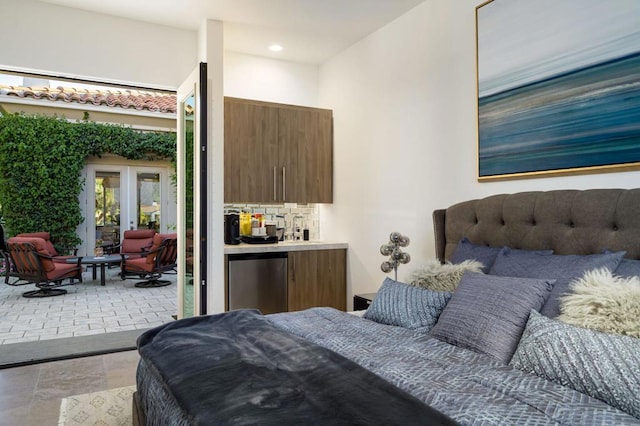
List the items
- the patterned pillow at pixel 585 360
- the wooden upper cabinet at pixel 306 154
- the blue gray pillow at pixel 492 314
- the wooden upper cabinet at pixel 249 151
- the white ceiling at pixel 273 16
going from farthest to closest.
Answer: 1. the wooden upper cabinet at pixel 306 154
2. the wooden upper cabinet at pixel 249 151
3. the white ceiling at pixel 273 16
4. the blue gray pillow at pixel 492 314
5. the patterned pillow at pixel 585 360

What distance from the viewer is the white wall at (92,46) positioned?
3721 mm

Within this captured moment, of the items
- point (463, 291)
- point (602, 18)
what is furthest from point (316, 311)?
point (602, 18)

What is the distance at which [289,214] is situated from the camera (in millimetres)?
5168

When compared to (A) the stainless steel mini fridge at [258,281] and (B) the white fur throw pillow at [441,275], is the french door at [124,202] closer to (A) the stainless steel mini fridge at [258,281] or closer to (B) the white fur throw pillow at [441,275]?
(A) the stainless steel mini fridge at [258,281]

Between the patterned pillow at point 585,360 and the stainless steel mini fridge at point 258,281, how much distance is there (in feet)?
9.61

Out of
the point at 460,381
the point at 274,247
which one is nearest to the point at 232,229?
the point at 274,247

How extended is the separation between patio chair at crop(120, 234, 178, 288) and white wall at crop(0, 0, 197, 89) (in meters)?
3.51

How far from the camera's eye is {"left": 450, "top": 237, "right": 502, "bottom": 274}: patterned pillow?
2527 millimetres

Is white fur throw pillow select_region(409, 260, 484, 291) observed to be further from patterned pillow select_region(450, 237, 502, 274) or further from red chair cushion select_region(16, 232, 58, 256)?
red chair cushion select_region(16, 232, 58, 256)

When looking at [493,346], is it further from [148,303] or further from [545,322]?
[148,303]

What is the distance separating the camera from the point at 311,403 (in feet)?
4.15

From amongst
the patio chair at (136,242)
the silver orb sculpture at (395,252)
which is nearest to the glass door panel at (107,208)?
the patio chair at (136,242)

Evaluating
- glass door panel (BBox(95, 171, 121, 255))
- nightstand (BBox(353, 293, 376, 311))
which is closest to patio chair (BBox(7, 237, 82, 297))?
glass door panel (BBox(95, 171, 121, 255))

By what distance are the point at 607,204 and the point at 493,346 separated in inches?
40.6
